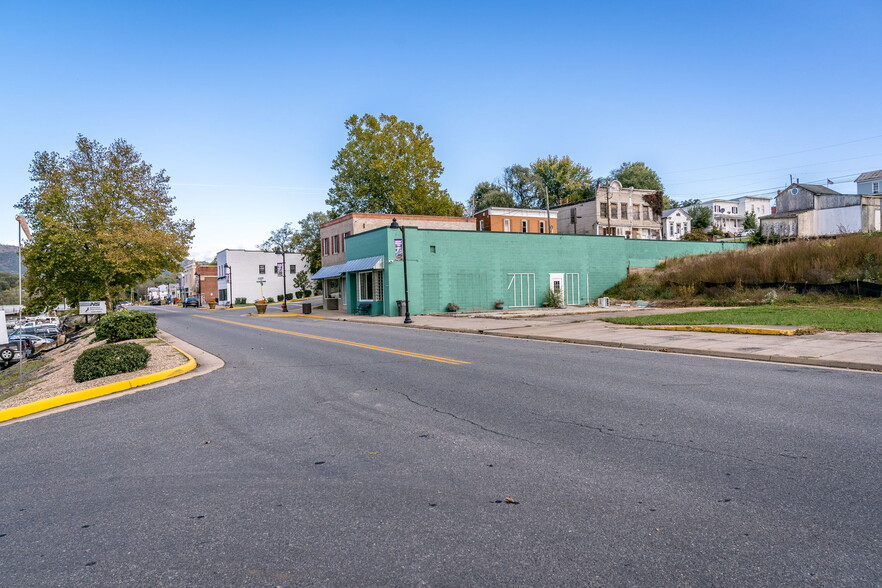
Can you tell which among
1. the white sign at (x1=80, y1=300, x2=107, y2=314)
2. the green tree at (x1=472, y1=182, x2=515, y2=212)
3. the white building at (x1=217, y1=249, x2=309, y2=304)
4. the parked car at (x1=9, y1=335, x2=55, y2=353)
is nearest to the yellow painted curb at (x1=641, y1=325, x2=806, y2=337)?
the white sign at (x1=80, y1=300, x2=107, y2=314)

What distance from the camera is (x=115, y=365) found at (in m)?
10.5

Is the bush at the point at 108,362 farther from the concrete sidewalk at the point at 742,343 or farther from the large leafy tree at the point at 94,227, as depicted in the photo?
the large leafy tree at the point at 94,227

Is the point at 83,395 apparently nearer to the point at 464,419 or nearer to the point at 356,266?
the point at 464,419

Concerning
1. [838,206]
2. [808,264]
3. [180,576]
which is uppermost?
[838,206]

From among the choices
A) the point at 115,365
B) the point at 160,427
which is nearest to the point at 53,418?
the point at 160,427

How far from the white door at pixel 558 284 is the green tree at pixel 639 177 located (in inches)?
2170

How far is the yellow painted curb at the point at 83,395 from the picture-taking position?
7942mm

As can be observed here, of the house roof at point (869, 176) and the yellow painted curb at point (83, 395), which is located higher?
the house roof at point (869, 176)

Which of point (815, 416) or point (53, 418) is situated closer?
point (815, 416)

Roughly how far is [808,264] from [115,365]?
94.8ft

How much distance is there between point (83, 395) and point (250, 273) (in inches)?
2842

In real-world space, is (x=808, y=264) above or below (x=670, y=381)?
above

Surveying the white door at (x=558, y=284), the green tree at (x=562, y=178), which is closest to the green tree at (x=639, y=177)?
the green tree at (x=562, y=178)

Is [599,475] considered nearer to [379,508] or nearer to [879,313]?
[379,508]
